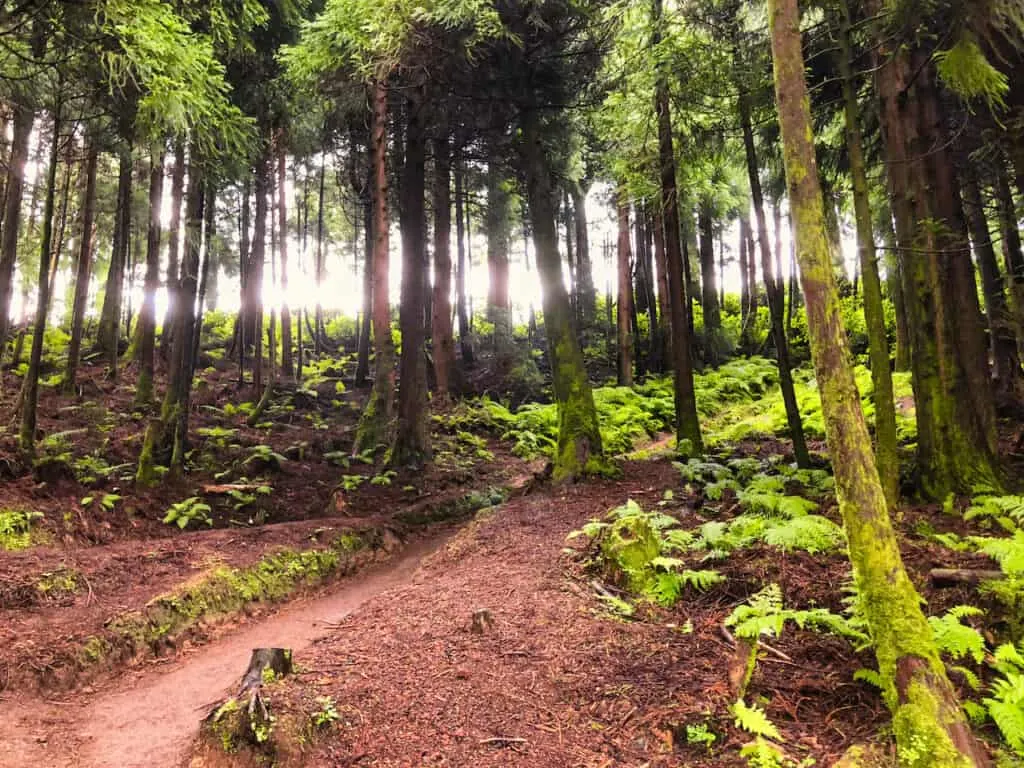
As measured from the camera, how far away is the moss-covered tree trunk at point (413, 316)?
11969mm

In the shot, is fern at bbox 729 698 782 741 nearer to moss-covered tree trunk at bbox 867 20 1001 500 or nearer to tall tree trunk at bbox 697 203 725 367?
moss-covered tree trunk at bbox 867 20 1001 500

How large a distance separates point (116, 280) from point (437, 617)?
16.0m

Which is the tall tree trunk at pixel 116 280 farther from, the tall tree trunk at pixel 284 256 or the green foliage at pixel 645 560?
the green foliage at pixel 645 560

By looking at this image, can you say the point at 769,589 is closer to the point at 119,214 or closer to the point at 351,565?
the point at 351,565

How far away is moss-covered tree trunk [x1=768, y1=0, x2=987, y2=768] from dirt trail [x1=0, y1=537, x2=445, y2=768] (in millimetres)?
4041

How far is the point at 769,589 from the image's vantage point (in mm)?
4449

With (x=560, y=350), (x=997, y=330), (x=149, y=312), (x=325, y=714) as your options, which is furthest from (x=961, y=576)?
(x=149, y=312)

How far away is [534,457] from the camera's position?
14227 mm

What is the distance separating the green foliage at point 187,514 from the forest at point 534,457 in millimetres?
103

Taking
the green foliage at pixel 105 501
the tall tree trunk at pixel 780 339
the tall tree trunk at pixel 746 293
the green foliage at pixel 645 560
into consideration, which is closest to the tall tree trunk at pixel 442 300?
the tall tree trunk at pixel 780 339

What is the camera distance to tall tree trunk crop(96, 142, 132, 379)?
15195 millimetres

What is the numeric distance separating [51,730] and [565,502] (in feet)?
20.3

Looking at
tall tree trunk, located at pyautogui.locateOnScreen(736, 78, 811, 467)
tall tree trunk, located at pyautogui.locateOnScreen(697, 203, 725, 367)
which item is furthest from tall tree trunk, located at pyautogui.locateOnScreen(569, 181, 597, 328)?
tall tree trunk, located at pyautogui.locateOnScreen(736, 78, 811, 467)

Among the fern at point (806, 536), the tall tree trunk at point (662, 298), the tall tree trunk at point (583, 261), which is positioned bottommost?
the fern at point (806, 536)
